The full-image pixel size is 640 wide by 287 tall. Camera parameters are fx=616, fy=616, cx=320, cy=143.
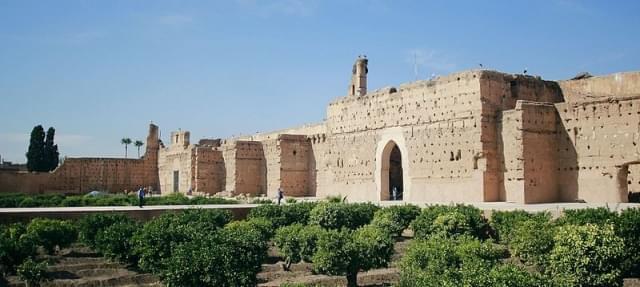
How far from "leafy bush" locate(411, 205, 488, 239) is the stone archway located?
1315cm

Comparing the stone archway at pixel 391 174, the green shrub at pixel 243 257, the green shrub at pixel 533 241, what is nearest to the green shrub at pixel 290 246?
the green shrub at pixel 243 257

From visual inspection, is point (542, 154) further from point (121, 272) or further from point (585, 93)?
point (121, 272)

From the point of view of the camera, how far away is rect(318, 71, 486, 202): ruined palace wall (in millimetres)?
24922

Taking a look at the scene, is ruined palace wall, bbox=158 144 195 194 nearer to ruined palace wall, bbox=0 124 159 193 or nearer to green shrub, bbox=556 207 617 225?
ruined palace wall, bbox=0 124 159 193

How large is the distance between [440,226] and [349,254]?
4319 millimetres

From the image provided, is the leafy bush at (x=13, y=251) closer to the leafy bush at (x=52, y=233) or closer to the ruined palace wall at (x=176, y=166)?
the leafy bush at (x=52, y=233)

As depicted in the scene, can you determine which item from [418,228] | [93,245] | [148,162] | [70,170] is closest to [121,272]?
[93,245]

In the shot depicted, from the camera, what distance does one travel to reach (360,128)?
1261 inches

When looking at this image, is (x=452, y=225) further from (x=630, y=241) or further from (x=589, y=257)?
(x=589, y=257)

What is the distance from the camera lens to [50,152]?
50.6 meters

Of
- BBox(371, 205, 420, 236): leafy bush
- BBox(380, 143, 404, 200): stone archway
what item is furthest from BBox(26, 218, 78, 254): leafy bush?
BBox(380, 143, 404, 200): stone archway

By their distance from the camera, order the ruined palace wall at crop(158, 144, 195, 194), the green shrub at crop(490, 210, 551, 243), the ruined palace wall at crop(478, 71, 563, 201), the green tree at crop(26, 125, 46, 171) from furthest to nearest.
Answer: the green tree at crop(26, 125, 46, 171), the ruined palace wall at crop(158, 144, 195, 194), the ruined palace wall at crop(478, 71, 563, 201), the green shrub at crop(490, 210, 551, 243)

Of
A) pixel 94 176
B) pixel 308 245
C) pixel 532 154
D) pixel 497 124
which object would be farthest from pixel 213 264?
pixel 94 176

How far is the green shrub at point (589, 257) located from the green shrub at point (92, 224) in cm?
1059
